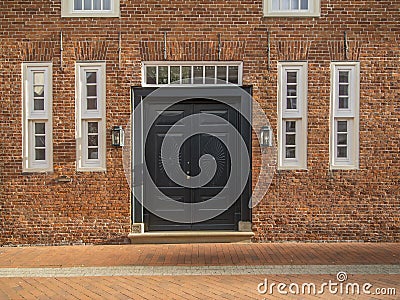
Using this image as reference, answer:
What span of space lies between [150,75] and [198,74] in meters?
0.95

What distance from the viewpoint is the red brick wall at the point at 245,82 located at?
9.10 meters

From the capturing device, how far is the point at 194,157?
30.7 ft

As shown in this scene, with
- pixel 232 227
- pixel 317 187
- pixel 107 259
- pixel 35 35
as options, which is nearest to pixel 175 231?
pixel 232 227

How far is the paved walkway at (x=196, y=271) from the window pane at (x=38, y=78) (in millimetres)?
3208

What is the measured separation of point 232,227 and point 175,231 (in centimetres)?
114

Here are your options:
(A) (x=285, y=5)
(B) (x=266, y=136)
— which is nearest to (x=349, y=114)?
(B) (x=266, y=136)

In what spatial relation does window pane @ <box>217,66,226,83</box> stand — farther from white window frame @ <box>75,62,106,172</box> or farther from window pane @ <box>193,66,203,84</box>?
white window frame @ <box>75,62,106,172</box>

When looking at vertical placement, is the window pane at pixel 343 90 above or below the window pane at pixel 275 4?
below

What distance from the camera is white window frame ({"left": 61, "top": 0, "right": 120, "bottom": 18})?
29.8 ft

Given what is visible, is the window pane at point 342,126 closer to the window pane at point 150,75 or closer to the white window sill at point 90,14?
the window pane at point 150,75

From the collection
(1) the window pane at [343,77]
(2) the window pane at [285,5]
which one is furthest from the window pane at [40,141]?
(1) the window pane at [343,77]

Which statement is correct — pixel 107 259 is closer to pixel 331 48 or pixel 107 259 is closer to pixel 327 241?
pixel 327 241

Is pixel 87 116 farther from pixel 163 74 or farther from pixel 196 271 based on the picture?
pixel 196 271

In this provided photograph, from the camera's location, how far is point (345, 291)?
625 cm
